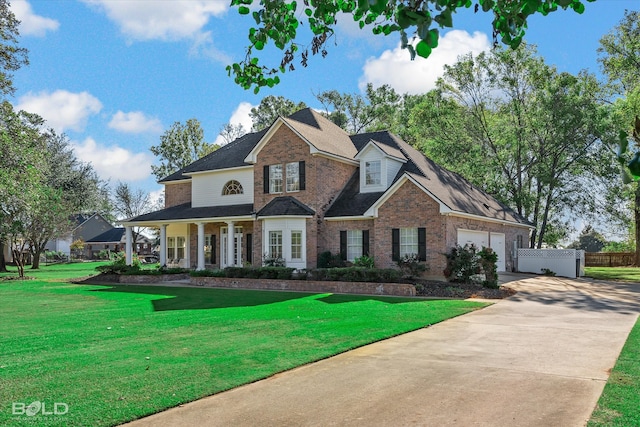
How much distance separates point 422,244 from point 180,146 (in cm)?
4064

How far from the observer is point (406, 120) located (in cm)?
5069

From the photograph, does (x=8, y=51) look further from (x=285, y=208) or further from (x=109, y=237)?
(x=109, y=237)

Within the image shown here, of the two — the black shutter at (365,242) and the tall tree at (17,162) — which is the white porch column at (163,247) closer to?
the tall tree at (17,162)

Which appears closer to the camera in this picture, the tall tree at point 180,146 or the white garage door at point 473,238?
the white garage door at point 473,238

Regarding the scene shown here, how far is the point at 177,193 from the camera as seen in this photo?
33750mm

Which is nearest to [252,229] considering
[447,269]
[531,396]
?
[447,269]

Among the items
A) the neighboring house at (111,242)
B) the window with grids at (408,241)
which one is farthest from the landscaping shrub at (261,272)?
the neighboring house at (111,242)

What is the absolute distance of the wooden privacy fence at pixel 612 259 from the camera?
43.7 m

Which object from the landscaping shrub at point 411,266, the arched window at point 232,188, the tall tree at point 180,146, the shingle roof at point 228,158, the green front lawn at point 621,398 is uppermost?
the tall tree at point 180,146

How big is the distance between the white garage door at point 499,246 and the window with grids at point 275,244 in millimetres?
11321

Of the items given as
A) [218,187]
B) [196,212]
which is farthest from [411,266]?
[196,212]

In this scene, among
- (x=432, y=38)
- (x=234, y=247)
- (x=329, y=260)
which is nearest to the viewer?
(x=432, y=38)

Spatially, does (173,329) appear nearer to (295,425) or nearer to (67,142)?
(295,425)

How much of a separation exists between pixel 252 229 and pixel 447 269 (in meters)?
12.2
